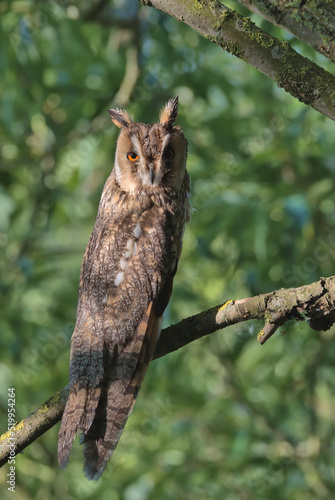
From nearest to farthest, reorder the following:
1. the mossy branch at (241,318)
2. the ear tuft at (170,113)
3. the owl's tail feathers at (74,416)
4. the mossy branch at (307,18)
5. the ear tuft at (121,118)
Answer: the mossy branch at (307,18) < the mossy branch at (241,318) < the owl's tail feathers at (74,416) < the ear tuft at (170,113) < the ear tuft at (121,118)

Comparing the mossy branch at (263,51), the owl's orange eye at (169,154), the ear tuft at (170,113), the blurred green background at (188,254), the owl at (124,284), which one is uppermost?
the mossy branch at (263,51)

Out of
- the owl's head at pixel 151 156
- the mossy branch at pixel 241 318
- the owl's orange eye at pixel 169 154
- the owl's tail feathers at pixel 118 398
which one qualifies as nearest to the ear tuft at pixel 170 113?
the owl's head at pixel 151 156

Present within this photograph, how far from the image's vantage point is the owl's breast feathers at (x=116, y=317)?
235cm

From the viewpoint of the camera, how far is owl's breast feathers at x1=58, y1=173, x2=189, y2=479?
92.4 inches

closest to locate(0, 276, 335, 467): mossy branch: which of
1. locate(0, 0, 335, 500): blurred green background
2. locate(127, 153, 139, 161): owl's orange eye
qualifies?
locate(127, 153, 139, 161): owl's orange eye

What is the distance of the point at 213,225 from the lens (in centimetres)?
387

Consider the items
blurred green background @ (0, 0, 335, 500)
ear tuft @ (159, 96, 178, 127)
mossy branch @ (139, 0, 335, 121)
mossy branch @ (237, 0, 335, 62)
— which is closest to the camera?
mossy branch @ (237, 0, 335, 62)

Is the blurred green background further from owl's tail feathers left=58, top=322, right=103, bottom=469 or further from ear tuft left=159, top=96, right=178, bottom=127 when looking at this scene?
owl's tail feathers left=58, top=322, right=103, bottom=469

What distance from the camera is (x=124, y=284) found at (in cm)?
255

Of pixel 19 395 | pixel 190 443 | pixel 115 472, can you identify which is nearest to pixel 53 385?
pixel 19 395

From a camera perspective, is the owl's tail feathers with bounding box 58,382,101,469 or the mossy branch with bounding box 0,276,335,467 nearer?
the mossy branch with bounding box 0,276,335,467

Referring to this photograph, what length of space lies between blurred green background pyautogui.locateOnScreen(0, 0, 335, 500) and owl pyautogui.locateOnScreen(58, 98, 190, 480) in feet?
3.32

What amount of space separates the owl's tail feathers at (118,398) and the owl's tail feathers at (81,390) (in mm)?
50

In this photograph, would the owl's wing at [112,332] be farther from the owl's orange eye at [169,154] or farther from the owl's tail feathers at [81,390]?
the owl's orange eye at [169,154]
